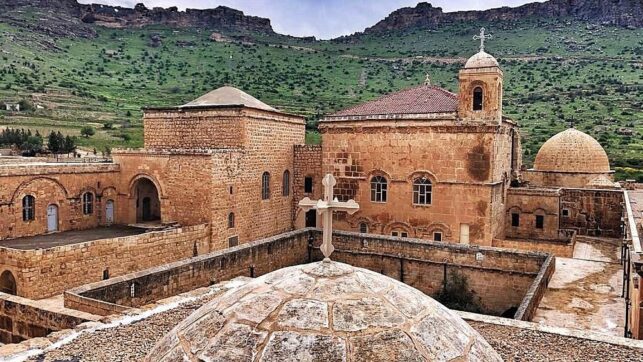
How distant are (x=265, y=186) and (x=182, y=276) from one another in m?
10.3

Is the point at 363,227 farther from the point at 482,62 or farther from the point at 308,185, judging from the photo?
the point at 482,62

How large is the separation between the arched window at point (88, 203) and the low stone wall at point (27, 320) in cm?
1000

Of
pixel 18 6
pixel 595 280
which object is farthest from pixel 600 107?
pixel 18 6

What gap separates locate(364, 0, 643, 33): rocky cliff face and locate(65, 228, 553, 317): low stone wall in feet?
207

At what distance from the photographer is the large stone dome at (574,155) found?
87.6 ft

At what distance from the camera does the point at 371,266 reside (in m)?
16.2

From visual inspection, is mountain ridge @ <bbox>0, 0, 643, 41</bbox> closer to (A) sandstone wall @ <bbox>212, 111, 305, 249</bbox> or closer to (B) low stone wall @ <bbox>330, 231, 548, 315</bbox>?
(A) sandstone wall @ <bbox>212, 111, 305, 249</bbox>

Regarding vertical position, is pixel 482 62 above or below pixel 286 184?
above

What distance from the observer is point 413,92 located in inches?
883

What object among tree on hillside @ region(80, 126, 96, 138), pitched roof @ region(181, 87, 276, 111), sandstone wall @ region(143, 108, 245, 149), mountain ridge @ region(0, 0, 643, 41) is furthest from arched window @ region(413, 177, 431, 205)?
mountain ridge @ region(0, 0, 643, 41)

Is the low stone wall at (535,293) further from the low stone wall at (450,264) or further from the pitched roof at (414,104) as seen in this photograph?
the pitched roof at (414,104)

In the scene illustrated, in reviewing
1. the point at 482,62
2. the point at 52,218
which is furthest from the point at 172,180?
the point at 482,62

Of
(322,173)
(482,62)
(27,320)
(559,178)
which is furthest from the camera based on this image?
(559,178)

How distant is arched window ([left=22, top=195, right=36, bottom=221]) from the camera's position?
56.6ft
